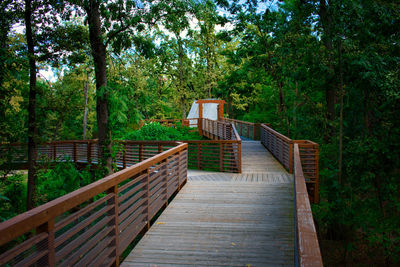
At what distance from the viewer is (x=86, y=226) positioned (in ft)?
9.53

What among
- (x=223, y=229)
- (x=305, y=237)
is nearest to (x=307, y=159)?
(x=223, y=229)

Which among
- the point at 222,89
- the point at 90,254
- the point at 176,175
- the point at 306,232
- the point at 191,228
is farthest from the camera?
the point at 222,89

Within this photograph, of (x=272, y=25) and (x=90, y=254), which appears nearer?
(x=90, y=254)

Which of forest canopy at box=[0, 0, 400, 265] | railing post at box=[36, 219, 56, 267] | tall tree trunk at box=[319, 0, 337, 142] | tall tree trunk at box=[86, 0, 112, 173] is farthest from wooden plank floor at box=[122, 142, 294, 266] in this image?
tall tree trunk at box=[319, 0, 337, 142]

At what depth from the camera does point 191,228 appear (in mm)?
4527

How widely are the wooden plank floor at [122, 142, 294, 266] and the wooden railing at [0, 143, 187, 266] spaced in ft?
1.02

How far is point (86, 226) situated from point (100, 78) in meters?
5.87

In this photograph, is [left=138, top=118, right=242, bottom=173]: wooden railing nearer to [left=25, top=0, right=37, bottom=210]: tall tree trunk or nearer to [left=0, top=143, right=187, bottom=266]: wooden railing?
[left=25, top=0, right=37, bottom=210]: tall tree trunk

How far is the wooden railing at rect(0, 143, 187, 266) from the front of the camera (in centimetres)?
192

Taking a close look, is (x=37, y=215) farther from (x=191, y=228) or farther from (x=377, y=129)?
(x=377, y=129)

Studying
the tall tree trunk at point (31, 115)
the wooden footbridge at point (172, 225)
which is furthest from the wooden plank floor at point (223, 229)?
the tall tree trunk at point (31, 115)

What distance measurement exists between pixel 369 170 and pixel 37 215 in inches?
365

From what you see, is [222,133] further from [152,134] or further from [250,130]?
[152,134]

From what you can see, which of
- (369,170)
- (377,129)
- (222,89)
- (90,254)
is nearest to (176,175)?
Answer: (90,254)
